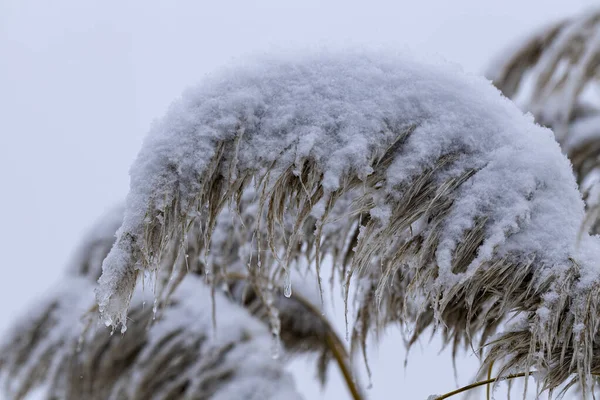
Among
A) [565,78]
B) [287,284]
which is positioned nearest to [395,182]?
[287,284]

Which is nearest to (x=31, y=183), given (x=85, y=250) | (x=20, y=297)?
(x=20, y=297)

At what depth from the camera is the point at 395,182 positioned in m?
0.83

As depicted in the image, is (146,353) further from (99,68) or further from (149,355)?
(99,68)

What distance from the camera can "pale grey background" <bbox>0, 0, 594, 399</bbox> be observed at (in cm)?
3406

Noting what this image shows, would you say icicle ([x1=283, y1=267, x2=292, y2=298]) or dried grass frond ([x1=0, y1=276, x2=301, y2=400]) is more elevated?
icicle ([x1=283, y1=267, x2=292, y2=298])

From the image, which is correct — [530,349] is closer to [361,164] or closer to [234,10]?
[361,164]

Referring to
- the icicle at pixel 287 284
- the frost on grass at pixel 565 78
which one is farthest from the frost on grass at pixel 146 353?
the frost on grass at pixel 565 78

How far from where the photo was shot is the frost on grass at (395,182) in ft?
2.67

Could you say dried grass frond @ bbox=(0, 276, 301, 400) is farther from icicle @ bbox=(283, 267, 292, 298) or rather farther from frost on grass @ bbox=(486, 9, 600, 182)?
frost on grass @ bbox=(486, 9, 600, 182)

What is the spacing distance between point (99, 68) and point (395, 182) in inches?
1851

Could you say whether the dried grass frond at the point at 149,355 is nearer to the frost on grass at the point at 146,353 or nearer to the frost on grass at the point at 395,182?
the frost on grass at the point at 146,353

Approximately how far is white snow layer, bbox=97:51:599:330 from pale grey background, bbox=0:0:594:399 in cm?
2957

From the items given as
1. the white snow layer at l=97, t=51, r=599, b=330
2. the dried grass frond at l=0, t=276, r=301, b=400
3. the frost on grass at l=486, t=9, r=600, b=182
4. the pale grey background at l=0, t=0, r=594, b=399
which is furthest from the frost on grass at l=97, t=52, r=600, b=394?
the pale grey background at l=0, t=0, r=594, b=399

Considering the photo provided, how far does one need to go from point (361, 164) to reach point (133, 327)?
112 centimetres
